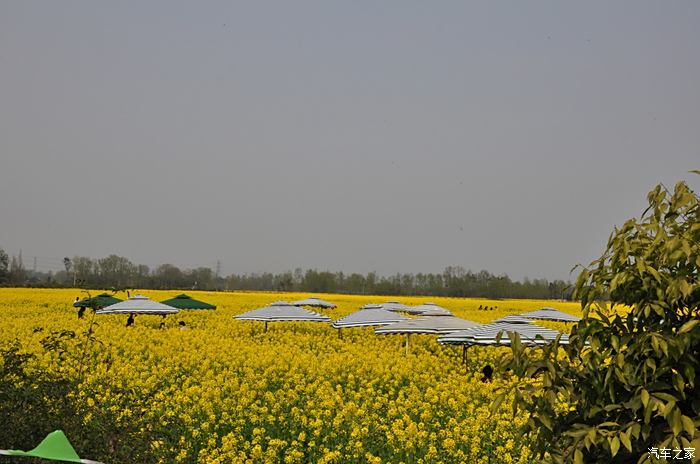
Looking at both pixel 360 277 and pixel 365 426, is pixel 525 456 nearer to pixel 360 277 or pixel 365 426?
pixel 365 426

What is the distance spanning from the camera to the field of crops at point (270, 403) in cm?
689

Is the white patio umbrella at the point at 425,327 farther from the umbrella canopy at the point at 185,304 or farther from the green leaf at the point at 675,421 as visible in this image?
the green leaf at the point at 675,421

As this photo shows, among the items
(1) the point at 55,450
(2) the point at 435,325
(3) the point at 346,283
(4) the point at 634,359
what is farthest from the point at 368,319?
(3) the point at 346,283

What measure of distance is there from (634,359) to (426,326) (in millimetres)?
14917

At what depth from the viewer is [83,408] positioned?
717 cm

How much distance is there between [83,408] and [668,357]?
6264mm

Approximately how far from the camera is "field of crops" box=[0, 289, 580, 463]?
6.89m

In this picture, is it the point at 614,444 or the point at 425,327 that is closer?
the point at 614,444

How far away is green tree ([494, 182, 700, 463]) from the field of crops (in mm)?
408

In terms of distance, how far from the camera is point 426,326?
710 inches

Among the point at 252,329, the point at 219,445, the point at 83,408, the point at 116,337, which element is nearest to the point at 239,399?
the point at 219,445

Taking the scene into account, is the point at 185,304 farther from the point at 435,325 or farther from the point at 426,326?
the point at 435,325

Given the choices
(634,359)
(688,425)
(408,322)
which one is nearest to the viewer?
(688,425)

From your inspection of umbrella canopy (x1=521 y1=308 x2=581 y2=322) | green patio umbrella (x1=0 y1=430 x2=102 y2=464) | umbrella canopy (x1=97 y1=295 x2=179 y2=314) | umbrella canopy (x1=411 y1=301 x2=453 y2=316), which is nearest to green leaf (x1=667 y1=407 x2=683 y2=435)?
green patio umbrella (x1=0 y1=430 x2=102 y2=464)
